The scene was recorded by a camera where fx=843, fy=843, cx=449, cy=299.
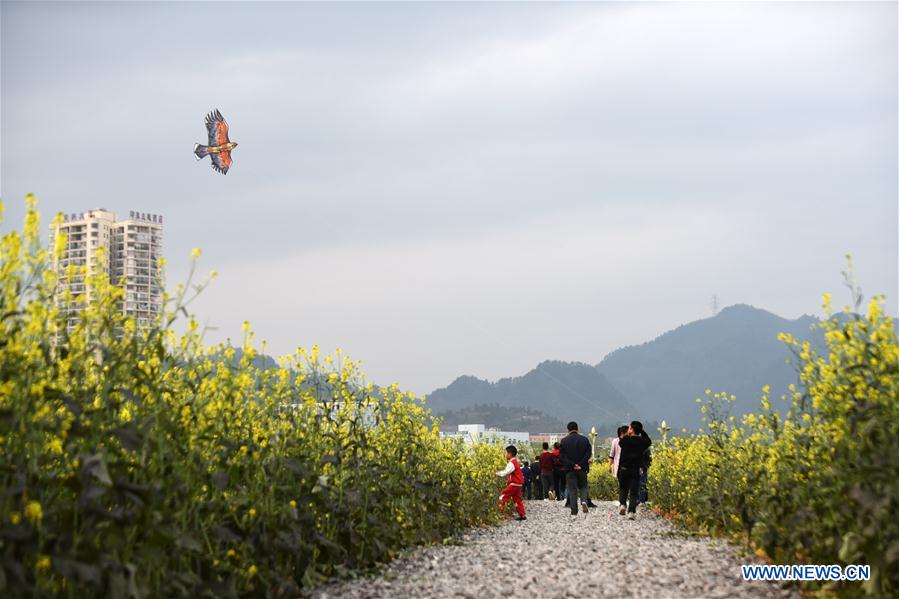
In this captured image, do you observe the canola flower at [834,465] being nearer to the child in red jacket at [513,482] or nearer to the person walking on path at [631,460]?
the person walking on path at [631,460]

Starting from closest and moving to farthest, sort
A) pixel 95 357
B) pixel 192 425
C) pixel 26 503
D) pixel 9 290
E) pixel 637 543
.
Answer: pixel 26 503 → pixel 9 290 → pixel 95 357 → pixel 192 425 → pixel 637 543

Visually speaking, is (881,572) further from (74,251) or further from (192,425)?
(74,251)

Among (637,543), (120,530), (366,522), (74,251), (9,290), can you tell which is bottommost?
(637,543)

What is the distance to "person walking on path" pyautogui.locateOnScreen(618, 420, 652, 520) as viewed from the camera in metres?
14.8

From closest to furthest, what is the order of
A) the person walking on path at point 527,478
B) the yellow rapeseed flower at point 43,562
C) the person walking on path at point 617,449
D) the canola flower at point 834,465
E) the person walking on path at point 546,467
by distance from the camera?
the yellow rapeseed flower at point 43,562 < the canola flower at point 834,465 < the person walking on path at point 617,449 < the person walking on path at point 546,467 < the person walking on path at point 527,478

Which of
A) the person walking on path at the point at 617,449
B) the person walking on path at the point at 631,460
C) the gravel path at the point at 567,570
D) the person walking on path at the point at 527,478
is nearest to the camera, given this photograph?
the gravel path at the point at 567,570

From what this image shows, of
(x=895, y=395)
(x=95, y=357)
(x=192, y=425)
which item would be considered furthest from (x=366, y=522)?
(x=895, y=395)

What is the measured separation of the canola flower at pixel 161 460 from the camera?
450 centimetres

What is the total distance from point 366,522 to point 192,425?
261 centimetres

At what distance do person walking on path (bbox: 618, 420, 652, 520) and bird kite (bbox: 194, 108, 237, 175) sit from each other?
50.9 ft

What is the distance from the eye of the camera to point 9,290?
4.71 metres

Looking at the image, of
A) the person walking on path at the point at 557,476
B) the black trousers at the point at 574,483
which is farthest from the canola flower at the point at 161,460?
the person walking on path at the point at 557,476

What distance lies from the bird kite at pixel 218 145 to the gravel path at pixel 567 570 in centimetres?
1789

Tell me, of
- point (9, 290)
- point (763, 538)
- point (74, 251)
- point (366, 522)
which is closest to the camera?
point (9, 290)
